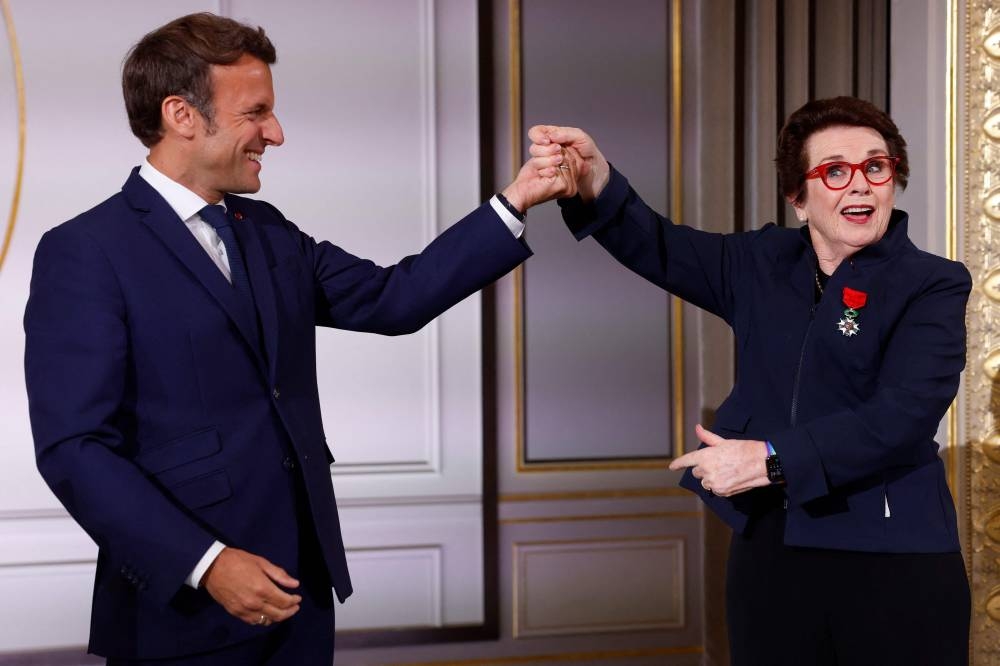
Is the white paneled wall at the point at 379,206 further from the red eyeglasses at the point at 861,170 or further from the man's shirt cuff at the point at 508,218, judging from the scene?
the red eyeglasses at the point at 861,170

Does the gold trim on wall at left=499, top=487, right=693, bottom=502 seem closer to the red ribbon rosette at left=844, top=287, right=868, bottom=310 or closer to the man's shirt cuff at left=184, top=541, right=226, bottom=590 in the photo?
the red ribbon rosette at left=844, top=287, right=868, bottom=310

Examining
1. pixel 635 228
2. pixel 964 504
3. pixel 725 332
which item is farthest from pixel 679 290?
pixel 725 332

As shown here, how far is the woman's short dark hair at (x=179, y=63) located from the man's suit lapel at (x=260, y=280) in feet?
0.61

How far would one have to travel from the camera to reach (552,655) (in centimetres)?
362

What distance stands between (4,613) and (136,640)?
211 centimetres

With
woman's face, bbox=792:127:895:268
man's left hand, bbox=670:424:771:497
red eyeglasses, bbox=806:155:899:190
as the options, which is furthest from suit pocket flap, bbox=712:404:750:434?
red eyeglasses, bbox=806:155:899:190

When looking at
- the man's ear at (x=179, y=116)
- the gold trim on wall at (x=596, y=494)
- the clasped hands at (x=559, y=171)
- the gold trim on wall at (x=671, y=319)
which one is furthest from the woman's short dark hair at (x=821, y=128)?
the gold trim on wall at (x=596, y=494)

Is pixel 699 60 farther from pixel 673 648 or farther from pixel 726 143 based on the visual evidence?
pixel 673 648

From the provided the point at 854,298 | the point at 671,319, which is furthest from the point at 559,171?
the point at 671,319

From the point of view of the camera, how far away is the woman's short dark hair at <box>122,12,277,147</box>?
165 cm

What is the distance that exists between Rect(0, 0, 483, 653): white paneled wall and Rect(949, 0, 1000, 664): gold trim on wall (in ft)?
5.42

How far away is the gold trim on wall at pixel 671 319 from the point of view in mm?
3547

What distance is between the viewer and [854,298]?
170cm

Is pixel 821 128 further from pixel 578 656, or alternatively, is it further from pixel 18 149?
pixel 18 149
